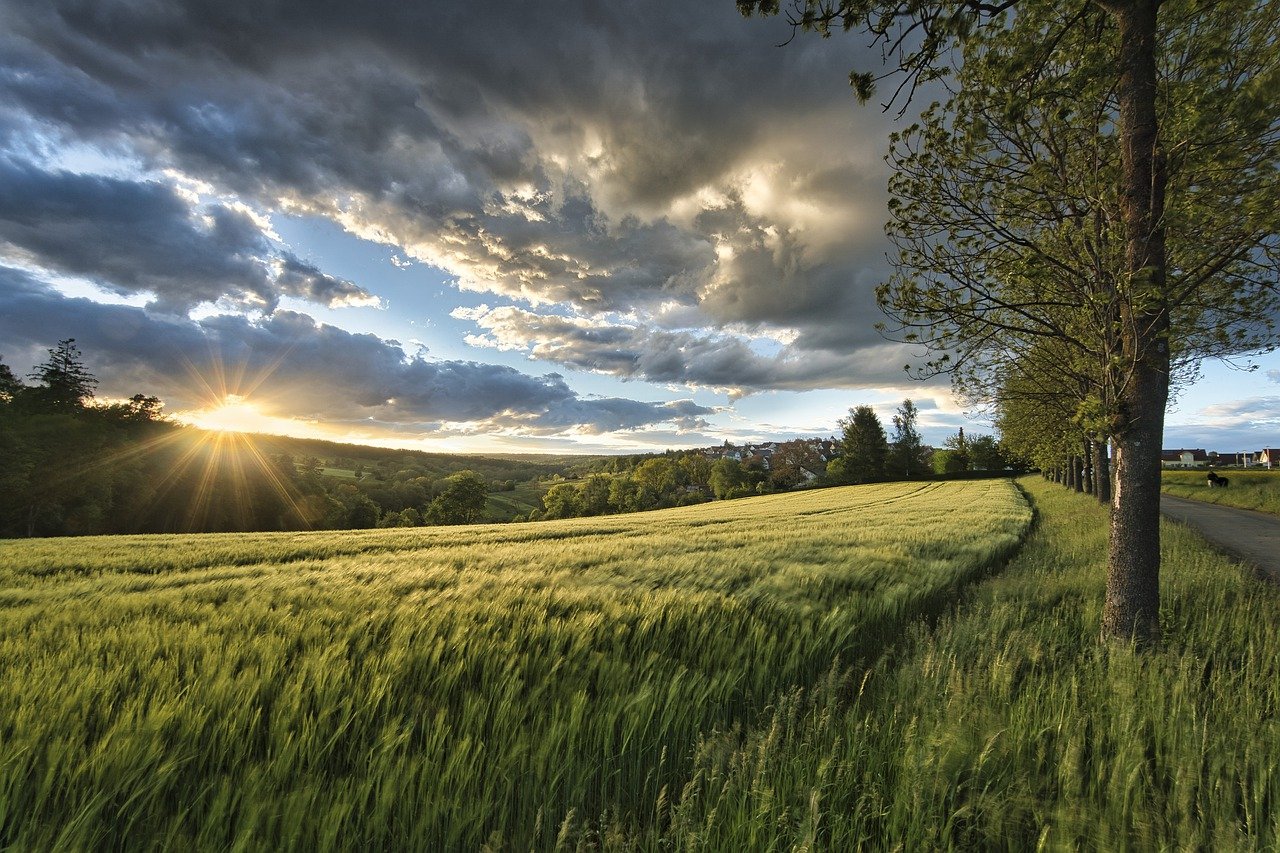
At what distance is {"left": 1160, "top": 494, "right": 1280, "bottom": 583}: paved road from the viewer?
36.8 ft

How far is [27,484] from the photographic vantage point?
45.2m

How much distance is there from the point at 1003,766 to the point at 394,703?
355 centimetres

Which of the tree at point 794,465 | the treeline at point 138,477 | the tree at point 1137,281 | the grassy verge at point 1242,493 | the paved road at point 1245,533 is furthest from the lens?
the tree at point 794,465

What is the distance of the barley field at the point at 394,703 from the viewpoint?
1.96 metres

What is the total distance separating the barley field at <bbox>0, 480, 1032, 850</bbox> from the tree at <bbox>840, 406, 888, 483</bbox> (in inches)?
3607

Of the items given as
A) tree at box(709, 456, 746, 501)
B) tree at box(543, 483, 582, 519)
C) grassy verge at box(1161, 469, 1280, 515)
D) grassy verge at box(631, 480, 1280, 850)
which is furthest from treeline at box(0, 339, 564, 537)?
grassy verge at box(1161, 469, 1280, 515)

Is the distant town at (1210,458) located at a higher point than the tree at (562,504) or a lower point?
higher

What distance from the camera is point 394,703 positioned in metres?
2.99

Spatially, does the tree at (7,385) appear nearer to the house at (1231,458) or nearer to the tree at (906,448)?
the tree at (906,448)

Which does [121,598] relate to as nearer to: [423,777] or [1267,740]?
[423,777]

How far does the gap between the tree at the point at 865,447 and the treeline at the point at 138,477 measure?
70051 millimetres

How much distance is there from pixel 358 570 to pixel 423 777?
6.79 metres

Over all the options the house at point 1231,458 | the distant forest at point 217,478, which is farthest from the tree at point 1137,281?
the house at point 1231,458

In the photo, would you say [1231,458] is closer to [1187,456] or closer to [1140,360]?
[1187,456]
